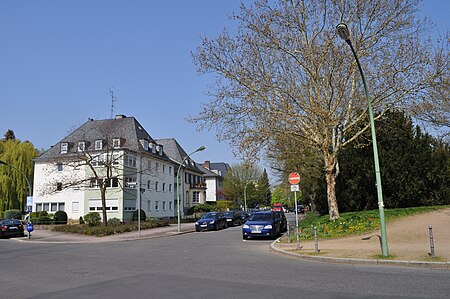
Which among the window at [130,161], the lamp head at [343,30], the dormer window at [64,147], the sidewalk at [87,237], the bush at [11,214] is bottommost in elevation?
the sidewalk at [87,237]

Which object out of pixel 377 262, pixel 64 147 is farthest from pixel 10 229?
pixel 377 262

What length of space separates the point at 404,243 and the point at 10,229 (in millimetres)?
27499

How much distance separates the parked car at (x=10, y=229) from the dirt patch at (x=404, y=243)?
22.6 meters

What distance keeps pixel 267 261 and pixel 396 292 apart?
5667mm

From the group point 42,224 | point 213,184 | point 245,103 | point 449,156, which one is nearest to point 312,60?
point 245,103

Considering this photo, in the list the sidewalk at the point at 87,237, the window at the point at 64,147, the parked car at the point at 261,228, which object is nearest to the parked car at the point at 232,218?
the sidewalk at the point at 87,237

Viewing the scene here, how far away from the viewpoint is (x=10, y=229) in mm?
30375

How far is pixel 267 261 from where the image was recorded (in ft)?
42.6

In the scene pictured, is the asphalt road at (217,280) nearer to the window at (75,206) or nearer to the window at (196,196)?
the window at (75,206)

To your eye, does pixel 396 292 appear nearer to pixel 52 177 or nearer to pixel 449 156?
pixel 449 156

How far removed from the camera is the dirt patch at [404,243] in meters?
12.6

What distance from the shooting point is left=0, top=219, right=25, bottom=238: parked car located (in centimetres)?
3011

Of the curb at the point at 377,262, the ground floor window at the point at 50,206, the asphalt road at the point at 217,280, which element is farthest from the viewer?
the ground floor window at the point at 50,206

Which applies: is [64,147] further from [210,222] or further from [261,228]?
[261,228]
